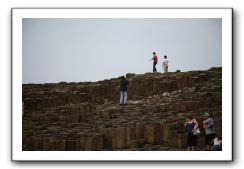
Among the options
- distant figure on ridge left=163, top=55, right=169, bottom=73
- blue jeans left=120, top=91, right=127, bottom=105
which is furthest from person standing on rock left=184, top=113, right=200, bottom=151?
blue jeans left=120, top=91, right=127, bottom=105

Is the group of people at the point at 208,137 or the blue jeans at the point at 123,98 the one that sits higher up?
the blue jeans at the point at 123,98

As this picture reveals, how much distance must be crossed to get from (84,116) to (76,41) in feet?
4.40

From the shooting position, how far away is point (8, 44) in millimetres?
40281

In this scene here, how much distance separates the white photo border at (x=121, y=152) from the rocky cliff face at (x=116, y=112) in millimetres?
113

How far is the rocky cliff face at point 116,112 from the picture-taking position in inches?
1587

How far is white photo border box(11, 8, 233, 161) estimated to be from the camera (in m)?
40.2

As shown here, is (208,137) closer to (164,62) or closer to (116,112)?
(164,62)

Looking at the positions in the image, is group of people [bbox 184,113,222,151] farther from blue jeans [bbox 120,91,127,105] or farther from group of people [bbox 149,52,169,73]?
blue jeans [bbox 120,91,127,105]

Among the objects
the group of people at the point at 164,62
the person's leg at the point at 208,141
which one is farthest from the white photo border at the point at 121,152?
the group of people at the point at 164,62

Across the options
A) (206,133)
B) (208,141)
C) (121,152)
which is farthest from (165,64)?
(121,152)

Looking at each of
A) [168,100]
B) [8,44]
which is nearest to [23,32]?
[8,44]

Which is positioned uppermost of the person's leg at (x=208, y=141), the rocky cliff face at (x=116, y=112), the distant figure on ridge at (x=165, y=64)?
the distant figure on ridge at (x=165, y=64)

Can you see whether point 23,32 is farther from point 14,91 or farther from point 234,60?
point 234,60

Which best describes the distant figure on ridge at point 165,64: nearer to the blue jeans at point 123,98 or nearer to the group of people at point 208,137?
the blue jeans at point 123,98
